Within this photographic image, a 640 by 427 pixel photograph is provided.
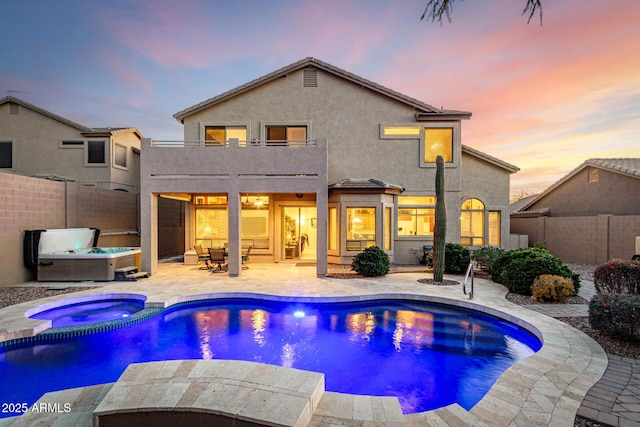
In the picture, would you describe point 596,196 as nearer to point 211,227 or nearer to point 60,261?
point 211,227

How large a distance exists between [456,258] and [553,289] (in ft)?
14.5

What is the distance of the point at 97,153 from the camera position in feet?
67.4

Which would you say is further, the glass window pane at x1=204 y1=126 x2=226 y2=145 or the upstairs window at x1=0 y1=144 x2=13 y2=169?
the upstairs window at x1=0 y1=144 x2=13 y2=169

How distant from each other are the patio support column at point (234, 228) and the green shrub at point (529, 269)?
32.6 feet

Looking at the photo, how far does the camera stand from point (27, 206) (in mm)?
10586

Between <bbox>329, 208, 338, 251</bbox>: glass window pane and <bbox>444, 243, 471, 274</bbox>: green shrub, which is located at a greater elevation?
<bbox>329, 208, 338, 251</bbox>: glass window pane

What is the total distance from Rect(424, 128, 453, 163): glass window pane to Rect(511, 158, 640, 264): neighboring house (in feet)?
26.1

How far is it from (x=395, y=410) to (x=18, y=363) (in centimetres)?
688

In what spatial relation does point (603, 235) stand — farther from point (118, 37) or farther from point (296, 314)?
point (118, 37)

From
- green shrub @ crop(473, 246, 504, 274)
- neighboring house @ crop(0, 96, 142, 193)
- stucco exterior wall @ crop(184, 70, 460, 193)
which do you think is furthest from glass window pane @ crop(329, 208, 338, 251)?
neighboring house @ crop(0, 96, 142, 193)

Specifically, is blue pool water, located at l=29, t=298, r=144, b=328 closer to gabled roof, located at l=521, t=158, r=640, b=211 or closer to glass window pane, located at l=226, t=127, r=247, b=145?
glass window pane, located at l=226, t=127, r=247, b=145

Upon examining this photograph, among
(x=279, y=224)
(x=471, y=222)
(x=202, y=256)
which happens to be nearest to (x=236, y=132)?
(x=279, y=224)

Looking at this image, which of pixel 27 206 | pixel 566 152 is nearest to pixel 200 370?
pixel 27 206

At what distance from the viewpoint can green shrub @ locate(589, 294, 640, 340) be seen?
509 centimetres
